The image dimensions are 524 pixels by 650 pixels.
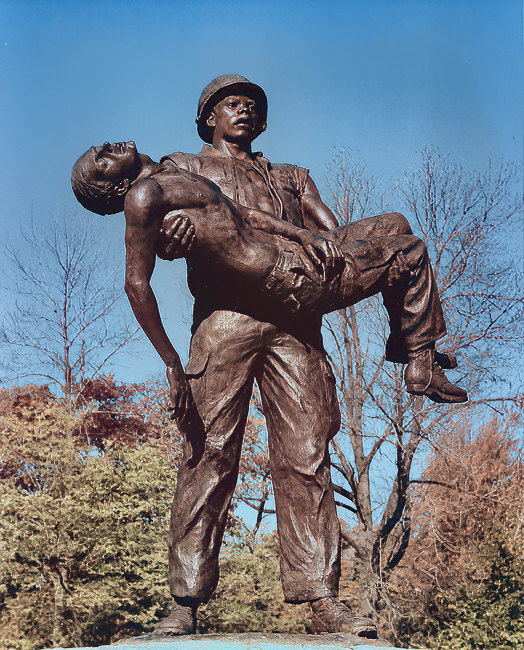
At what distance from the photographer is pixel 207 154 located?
4414 mm

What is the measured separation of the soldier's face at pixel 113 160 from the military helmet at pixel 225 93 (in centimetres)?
77

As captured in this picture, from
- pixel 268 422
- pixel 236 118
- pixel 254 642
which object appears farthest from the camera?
pixel 236 118

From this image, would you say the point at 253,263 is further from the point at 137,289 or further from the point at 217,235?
the point at 137,289

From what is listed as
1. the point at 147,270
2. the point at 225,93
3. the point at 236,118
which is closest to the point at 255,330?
the point at 147,270

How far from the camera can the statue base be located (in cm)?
312

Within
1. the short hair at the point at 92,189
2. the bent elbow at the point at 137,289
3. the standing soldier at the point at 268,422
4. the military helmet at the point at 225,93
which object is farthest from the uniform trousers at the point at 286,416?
the military helmet at the point at 225,93

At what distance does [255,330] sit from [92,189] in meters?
1.03

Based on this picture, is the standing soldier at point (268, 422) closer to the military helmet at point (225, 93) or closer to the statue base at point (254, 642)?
the statue base at point (254, 642)

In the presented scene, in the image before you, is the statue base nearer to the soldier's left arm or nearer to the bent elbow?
the bent elbow

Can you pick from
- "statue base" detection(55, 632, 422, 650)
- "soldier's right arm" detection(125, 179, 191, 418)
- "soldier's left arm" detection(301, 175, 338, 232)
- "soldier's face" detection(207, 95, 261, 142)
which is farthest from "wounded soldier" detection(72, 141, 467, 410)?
"statue base" detection(55, 632, 422, 650)

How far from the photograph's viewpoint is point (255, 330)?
3984 mm

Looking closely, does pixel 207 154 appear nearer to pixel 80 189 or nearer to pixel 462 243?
pixel 80 189

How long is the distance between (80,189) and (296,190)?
1.24m

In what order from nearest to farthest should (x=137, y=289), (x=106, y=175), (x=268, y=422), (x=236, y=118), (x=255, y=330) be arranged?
(x=137, y=289), (x=106, y=175), (x=255, y=330), (x=268, y=422), (x=236, y=118)
